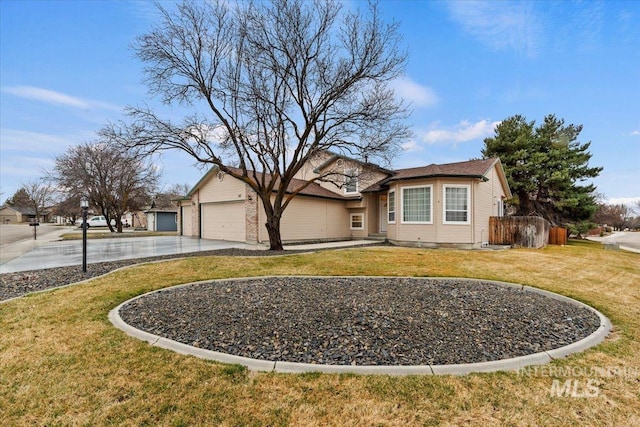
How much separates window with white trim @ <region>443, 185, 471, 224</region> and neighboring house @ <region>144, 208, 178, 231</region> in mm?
30475

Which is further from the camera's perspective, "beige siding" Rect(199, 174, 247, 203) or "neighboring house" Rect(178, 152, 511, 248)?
"beige siding" Rect(199, 174, 247, 203)

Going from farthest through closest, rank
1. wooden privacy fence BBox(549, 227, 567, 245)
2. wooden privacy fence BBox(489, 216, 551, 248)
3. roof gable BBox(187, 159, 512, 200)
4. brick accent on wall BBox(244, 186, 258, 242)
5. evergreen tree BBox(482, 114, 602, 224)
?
evergreen tree BBox(482, 114, 602, 224) < wooden privacy fence BBox(549, 227, 567, 245) < brick accent on wall BBox(244, 186, 258, 242) < wooden privacy fence BBox(489, 216, 551, 248) < roof gable BBox(187, 159, 512, 200)

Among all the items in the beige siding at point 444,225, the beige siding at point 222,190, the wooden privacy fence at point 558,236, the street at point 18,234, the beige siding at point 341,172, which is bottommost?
the street at point 18,234

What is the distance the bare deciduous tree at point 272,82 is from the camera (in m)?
11.7

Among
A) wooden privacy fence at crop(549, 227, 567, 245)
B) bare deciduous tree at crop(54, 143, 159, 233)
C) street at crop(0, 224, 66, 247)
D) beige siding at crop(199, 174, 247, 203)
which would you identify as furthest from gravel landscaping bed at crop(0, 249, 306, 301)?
wooden privacy fence at crop(549, 227, 567, 245)

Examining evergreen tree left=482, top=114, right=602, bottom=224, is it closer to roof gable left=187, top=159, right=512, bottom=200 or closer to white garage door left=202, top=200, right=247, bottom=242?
roof gable left=187, top=159, right=512, bottom=200

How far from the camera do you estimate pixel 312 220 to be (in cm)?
1819

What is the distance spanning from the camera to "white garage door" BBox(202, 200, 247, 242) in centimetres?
1735

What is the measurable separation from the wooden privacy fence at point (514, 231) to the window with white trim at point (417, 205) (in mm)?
4254

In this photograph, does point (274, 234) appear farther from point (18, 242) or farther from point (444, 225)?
point (18, 242)

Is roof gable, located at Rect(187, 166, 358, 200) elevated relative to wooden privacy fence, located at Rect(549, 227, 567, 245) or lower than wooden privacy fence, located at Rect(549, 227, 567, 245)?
elevated

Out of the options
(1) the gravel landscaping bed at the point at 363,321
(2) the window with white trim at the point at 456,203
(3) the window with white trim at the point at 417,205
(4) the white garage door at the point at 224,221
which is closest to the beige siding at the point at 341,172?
(3) the window with white trim at the point at 417,205

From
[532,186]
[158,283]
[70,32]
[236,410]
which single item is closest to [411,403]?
[236,410]

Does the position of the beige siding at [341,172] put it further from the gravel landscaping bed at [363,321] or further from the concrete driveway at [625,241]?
the concrete driveway at [625,241]
